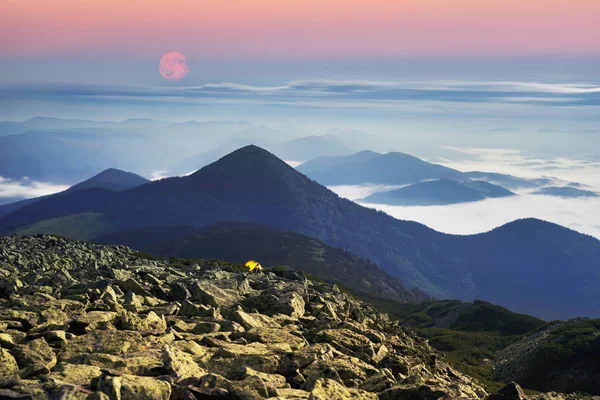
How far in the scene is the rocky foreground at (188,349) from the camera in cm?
2083

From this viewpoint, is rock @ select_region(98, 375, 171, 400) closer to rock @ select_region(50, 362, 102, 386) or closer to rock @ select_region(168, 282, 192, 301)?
rock @ select_region(50, 362, 102, 386)

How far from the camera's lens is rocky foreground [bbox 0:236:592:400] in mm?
20828

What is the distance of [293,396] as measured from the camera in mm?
21859

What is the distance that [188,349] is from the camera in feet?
90.0

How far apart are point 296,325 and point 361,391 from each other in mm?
14252

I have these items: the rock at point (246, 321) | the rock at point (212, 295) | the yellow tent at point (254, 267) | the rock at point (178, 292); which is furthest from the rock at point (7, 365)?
the yellow tent at point (254, 267)

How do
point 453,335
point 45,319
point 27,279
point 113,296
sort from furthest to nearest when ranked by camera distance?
point 453,335
point 27,279
point 113,296
point 45,319

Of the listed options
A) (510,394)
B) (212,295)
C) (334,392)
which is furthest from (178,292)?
(510,394)

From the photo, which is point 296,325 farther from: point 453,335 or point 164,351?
point 453,335

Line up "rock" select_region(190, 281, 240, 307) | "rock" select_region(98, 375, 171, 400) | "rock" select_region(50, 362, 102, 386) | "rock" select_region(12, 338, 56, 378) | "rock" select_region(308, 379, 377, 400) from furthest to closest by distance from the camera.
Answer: "rock" select_region(190, 281, 240, 307) < "rock" select_region(12, 338, 56, 378) < "rock" select_region(308, 379, 377, 400) < "rock" select_region(50, 362, 102, 386) < "rock" select_region(98, 375, 171, 400)

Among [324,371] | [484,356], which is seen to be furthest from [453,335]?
[324,371]

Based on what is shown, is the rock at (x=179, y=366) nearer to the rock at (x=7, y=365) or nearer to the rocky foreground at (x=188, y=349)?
the rocky foreground at (x=188, y=349)

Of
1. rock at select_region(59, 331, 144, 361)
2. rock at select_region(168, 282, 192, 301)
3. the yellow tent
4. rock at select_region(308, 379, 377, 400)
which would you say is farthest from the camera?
the yellow tent

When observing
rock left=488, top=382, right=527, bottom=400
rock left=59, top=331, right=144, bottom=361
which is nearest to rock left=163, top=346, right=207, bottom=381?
rock left=59, top=331, right=144, bottom=361
